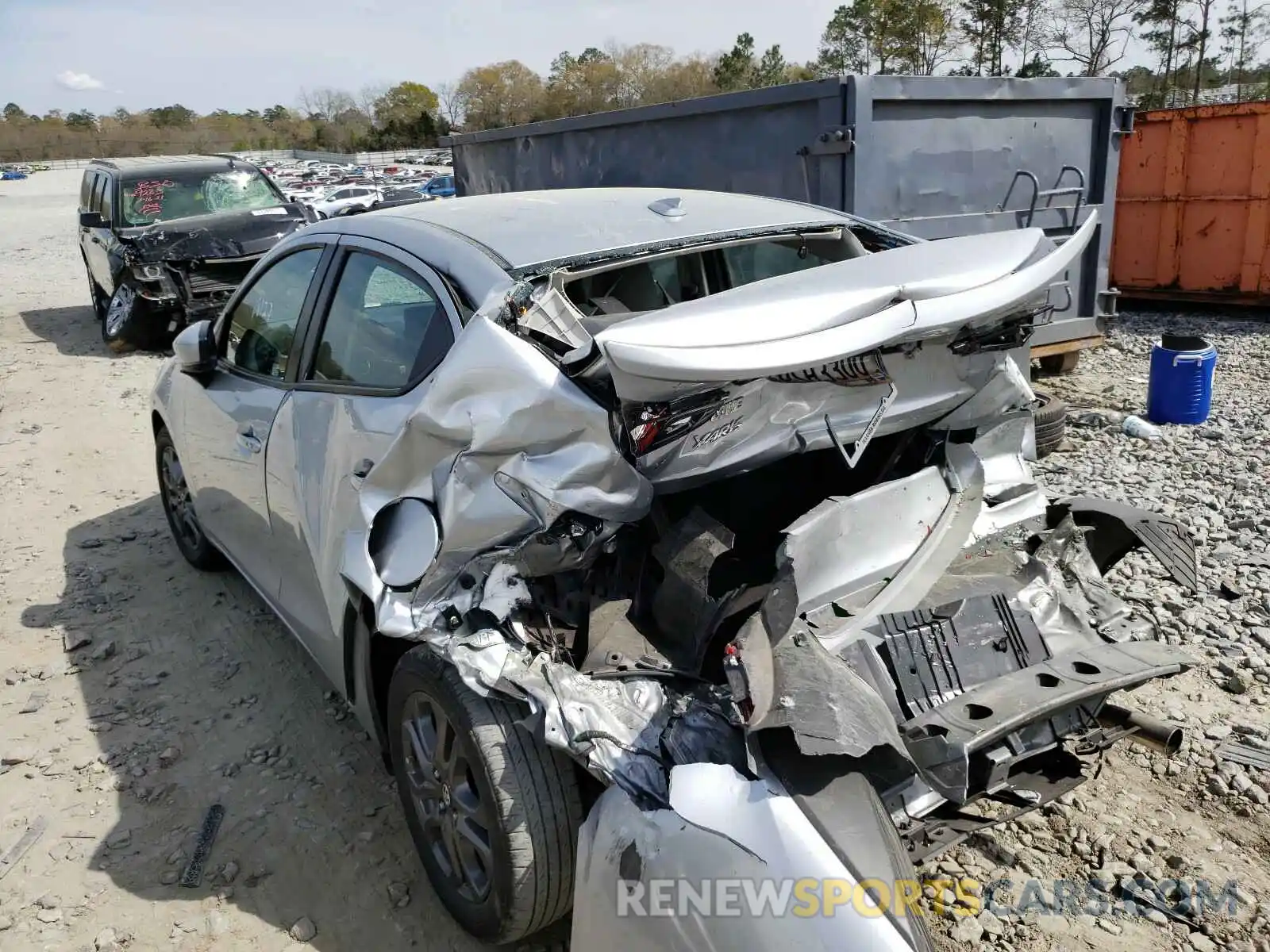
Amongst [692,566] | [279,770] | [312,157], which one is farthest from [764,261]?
[312,157]

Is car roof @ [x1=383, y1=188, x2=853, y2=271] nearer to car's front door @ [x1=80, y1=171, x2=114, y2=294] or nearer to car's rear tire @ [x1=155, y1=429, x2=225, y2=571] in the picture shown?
car's rear tire @ [x1=155, y1=429, x2=225, y2=571]

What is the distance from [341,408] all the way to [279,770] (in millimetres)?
1336

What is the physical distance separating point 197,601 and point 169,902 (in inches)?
83.7

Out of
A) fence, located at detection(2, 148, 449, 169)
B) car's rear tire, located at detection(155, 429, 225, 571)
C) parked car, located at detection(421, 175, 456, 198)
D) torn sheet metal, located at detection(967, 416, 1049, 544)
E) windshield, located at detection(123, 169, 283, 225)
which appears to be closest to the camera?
torn sheet metal, located at detection(967, 416, 1049, 544)

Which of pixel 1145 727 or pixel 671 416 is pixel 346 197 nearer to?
pixel 671 416

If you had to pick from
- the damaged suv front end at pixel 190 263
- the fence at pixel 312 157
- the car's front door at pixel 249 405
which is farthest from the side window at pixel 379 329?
the fence at pixel 312 157

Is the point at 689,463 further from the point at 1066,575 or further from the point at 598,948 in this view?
the point at 1066,575

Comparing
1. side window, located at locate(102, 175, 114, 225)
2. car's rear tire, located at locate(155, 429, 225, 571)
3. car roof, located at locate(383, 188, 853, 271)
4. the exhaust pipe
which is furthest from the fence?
the exhaust pipe

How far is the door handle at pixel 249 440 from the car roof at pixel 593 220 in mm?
926

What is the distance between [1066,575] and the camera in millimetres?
2832

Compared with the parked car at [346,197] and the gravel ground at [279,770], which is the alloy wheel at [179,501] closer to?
the gravel ground at [279,770]

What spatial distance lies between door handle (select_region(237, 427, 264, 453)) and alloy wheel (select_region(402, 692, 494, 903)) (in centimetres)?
134

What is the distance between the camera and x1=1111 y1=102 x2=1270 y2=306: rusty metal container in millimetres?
9766

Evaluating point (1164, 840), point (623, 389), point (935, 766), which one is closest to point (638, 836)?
point (935, 766)
